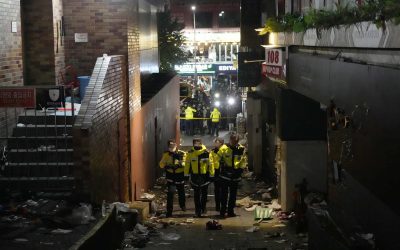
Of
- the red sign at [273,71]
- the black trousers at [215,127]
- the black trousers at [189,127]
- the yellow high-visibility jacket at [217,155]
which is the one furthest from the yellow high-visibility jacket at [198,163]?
the black trousers at [189,127]

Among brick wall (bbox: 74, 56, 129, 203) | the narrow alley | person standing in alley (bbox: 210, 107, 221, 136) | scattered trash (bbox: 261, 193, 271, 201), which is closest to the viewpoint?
the narrow alley

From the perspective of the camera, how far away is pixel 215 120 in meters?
32.9

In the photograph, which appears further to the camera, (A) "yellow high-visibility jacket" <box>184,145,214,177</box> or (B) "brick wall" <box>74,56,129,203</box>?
(A) "yellow high-visibility jacket" <box>184,145,214,177</box>

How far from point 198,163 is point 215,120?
1736cm

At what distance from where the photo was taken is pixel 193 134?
3472 centimetres

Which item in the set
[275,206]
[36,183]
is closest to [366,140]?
[36,183]

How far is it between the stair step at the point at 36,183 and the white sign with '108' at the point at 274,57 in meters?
6.50

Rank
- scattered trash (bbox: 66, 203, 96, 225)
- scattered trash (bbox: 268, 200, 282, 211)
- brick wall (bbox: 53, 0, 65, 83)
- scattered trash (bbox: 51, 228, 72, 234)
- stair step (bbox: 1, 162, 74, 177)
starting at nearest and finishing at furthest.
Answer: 1. scattered trash (bbox: 51, 228, 72, 234)
2. scattered trash (bbox: 66, 203, 96, 225)
3. stair step (bbox: 1, 162, 74, 177)
4. brick wall (bbox: 53, 0, 65, 83)
5. scattered trash (bbox: 268, 200, 282, 211)

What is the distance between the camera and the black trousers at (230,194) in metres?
16.0

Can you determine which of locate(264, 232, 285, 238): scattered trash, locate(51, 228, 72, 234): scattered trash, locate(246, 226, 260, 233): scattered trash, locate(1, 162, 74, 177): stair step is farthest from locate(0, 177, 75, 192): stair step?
locate(264, 232, 285, 238): scattered trash

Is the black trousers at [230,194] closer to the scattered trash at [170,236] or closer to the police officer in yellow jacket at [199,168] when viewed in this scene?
the police officer in yellow jacket at [199,168]

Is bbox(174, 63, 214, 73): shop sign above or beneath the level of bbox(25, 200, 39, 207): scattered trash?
above

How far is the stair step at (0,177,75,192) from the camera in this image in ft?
40.2

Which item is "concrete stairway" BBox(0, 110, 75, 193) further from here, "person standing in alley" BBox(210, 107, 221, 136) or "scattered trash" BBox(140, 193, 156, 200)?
"person standing in alley" BBox(210, 107, 221, 136)
